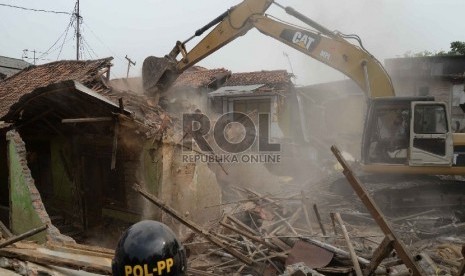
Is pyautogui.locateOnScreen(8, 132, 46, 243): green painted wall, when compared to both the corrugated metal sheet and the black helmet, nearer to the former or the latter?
the black helmet

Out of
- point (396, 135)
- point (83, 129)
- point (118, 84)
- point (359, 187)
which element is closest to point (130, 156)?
point (83, 129)

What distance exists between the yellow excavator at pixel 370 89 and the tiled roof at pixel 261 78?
12983 millimetres

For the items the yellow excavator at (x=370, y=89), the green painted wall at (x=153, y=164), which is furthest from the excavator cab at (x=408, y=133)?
the green painted wall at (x=153, y=164)

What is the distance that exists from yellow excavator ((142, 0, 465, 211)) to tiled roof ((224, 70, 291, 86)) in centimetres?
1298

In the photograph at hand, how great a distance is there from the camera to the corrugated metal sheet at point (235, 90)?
21.8 metres

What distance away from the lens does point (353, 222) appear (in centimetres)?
988

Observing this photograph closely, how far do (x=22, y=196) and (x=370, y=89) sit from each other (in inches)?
348

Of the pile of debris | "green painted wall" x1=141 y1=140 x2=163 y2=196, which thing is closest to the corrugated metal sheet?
the pile of debris

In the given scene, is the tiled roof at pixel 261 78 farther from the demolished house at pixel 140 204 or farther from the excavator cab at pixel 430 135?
the excavator cab at pixel 430 135

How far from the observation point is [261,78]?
960 inches

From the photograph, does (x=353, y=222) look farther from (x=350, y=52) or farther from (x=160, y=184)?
(x=160, y=184)

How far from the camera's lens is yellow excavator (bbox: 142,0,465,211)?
9.35 metres

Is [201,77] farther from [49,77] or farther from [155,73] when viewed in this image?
[155,73]

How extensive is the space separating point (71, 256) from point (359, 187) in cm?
396
